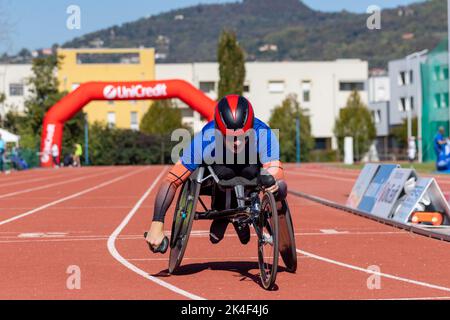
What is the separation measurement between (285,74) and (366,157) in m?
23.1

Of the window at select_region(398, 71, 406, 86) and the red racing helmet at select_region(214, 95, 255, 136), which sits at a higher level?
the window at select_region(398, 71, 406, 86)

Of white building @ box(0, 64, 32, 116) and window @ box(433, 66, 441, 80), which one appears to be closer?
window @ box(433, 66, 441, 80)

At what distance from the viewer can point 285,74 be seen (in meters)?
113

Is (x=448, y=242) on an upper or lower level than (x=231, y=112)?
lower

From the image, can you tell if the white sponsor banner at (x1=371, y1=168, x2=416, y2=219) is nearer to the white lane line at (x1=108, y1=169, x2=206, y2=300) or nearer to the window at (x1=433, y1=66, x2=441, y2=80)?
the white lane line at (x1=108, y1=169, x2=206, y2=300)

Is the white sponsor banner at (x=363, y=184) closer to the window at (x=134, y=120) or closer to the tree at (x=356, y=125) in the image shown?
the tree at (x=356, y=125)

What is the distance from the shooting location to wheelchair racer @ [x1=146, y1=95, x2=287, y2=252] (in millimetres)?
10078

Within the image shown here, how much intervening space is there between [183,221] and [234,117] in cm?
122

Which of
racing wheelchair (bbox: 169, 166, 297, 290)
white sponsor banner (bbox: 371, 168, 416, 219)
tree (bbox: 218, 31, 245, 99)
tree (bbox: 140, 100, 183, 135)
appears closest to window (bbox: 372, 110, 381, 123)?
tree (bbox: 218, 31, 245, 99)

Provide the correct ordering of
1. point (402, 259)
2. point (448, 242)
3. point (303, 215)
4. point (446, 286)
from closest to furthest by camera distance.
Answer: point (446, 286), point (402, 259), point (448, 242), point (303, 215)

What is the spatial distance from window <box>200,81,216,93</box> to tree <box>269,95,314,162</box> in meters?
17.7

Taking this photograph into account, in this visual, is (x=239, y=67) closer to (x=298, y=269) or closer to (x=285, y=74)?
(x=285, y=74)

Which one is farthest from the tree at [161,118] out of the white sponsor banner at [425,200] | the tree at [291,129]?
the white sponsor banner at [425,200]

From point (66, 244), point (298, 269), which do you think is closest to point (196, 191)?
point (298, 269)
